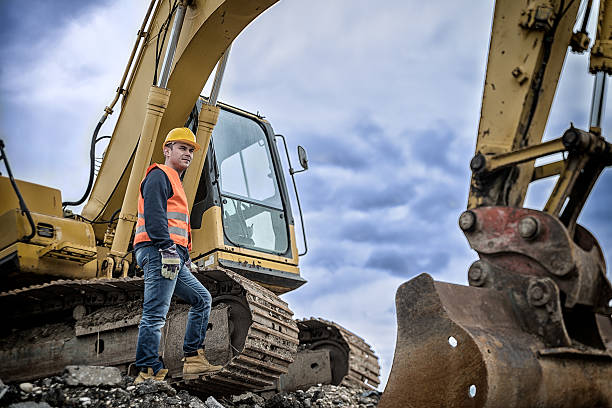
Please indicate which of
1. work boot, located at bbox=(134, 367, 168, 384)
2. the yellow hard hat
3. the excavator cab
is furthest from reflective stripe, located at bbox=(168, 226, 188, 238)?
the excavator cab

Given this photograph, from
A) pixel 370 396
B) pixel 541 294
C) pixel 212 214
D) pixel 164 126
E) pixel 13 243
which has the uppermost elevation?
pixel 164 126

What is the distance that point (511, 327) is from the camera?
2.89 meters

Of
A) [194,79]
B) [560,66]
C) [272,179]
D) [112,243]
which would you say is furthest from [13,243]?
[560,66]

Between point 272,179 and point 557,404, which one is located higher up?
point 272,179

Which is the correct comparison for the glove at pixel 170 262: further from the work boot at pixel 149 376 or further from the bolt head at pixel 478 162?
the bolt head at pixel 478 162

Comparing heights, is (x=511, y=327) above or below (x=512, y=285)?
below

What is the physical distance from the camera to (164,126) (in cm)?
648

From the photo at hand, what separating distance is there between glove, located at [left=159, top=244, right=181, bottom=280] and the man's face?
2.38 ft

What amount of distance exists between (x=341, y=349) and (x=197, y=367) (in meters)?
2.33

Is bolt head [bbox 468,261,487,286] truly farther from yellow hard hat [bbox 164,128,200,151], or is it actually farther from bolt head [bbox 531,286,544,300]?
yellow hard hat [bbox 164,128,200,151]

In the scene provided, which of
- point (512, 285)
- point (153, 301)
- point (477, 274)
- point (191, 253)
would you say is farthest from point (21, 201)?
point (512, 285)

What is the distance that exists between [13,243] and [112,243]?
84 cm

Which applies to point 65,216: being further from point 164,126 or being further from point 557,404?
point 557,404

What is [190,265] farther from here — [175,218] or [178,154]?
[178,154]
